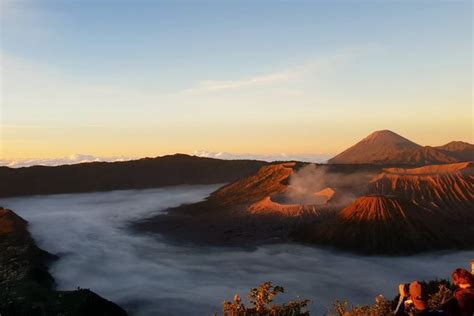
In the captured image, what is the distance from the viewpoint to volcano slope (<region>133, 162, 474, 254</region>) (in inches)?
2601

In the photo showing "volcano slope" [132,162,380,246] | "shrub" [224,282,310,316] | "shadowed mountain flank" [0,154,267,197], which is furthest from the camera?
"shadowed mountain flank" [0,154,267,197]

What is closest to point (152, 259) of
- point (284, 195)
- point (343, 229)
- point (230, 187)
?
point (343, 229)

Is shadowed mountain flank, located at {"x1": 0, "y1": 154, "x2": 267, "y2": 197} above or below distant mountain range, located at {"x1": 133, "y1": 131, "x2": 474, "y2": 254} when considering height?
above

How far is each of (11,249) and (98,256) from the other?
11.5 m

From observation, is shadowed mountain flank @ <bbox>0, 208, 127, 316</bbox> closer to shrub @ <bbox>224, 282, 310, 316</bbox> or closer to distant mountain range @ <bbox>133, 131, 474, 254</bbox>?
shrub @ <bbox>224, 282, 310, 316</bbox>

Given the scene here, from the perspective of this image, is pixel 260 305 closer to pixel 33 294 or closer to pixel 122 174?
pixel 33 294

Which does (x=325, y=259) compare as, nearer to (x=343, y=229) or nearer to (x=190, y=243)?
(x=343, y=229)

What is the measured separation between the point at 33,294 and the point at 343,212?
158 ft

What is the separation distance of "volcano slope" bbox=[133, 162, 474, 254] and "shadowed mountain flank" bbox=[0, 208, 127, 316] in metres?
25.2

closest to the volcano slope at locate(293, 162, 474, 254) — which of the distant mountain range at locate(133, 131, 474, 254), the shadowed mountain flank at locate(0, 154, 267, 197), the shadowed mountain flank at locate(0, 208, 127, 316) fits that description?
the distant mountain range at locate(133, 131, 474, 254)

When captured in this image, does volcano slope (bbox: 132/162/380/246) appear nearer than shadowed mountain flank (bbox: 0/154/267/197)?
Yes

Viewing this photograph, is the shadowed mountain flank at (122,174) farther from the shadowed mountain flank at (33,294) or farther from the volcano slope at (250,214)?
the shadowed mountain flank at (33,294)

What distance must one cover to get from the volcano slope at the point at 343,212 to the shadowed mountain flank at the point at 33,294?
2521cm

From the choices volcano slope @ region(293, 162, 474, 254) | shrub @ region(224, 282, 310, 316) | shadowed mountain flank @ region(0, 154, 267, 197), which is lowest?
volcano slope @ region(293, 162, 474, 254)
